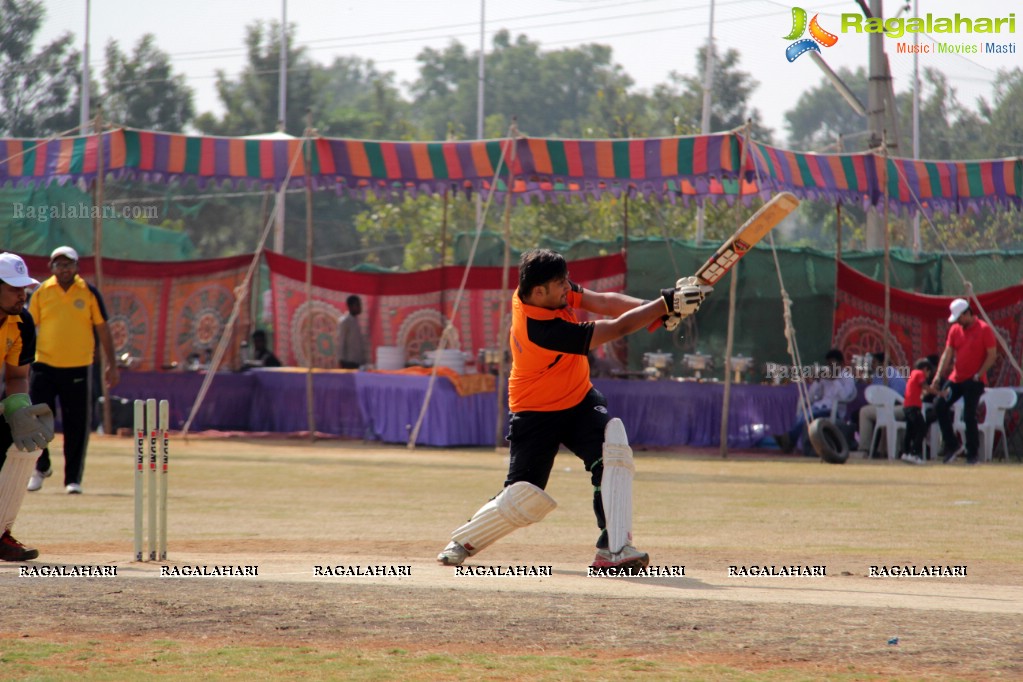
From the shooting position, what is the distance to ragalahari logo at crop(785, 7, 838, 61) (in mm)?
26562

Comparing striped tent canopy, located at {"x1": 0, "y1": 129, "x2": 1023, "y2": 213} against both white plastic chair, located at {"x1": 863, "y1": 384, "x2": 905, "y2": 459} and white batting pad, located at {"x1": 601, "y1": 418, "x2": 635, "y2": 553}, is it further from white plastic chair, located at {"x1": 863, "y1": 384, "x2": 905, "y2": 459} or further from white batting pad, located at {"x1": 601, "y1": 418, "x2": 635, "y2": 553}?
white batting pad, located at {"x1": 601, "y1": 418, "x2": 635, "y2": 553}

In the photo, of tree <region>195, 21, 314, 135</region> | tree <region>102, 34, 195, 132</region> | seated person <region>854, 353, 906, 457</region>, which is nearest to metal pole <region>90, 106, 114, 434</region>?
seated person <region>854, 353, 906, 457</region>

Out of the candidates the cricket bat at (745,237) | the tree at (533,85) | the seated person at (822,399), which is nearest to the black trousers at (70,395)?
the cricket bat at (745,237)

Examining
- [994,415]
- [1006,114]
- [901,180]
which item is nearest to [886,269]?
[901,180]

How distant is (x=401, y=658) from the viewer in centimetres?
579

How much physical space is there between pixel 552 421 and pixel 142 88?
47342mm

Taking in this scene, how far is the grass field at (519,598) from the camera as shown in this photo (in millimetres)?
5734

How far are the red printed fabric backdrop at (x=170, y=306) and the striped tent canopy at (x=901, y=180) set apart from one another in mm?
9208

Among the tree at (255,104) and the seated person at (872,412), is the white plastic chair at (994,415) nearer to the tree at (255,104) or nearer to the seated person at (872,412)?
the seated person at (872,412)

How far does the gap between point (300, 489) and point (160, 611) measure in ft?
23.5

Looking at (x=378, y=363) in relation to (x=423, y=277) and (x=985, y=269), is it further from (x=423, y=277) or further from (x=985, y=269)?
(x=985, y=269)

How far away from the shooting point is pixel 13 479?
8.05m

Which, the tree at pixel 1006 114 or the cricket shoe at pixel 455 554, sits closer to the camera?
the cricket shoe at pixel 455 554

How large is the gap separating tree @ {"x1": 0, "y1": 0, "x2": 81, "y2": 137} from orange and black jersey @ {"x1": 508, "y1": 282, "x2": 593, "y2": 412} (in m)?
35.5
